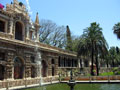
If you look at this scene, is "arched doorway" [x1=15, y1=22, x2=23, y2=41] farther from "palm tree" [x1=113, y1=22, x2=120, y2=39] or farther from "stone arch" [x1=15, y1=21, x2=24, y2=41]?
"palm tree" [x1=113, y1=22, x2=120, y2=39]

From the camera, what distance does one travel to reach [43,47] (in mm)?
28344

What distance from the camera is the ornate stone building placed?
20.9 m

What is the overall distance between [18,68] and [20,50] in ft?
8.00

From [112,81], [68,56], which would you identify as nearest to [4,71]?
[112,81]

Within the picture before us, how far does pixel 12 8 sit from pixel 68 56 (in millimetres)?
19800

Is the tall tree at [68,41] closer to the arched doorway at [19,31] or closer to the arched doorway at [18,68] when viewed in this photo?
the arched doorway at [19,31]

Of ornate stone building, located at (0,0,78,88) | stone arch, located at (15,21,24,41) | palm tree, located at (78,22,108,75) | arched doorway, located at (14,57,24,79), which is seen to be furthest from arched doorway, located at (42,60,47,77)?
palm tree, located at (78,22,108,75)

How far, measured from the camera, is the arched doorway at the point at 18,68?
22.9 metres

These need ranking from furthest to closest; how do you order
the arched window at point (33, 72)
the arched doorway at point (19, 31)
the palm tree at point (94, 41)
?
Result: the palm tree at point (94, 41)
the arched window at point (33, 72)
the arched doorway at point (19, 31)

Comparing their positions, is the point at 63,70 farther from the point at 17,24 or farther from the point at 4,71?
the point at 4,71

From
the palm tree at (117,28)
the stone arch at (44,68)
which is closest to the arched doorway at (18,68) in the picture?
the stone arch at (44,68)

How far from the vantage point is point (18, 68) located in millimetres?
23328

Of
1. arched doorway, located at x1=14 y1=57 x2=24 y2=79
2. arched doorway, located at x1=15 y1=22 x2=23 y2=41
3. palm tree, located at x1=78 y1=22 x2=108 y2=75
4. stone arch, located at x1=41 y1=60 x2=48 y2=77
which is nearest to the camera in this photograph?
arched doorway, located at x1=14 y1=57 x2=24 y2=79

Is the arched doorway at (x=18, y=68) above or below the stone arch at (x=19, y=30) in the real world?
below
